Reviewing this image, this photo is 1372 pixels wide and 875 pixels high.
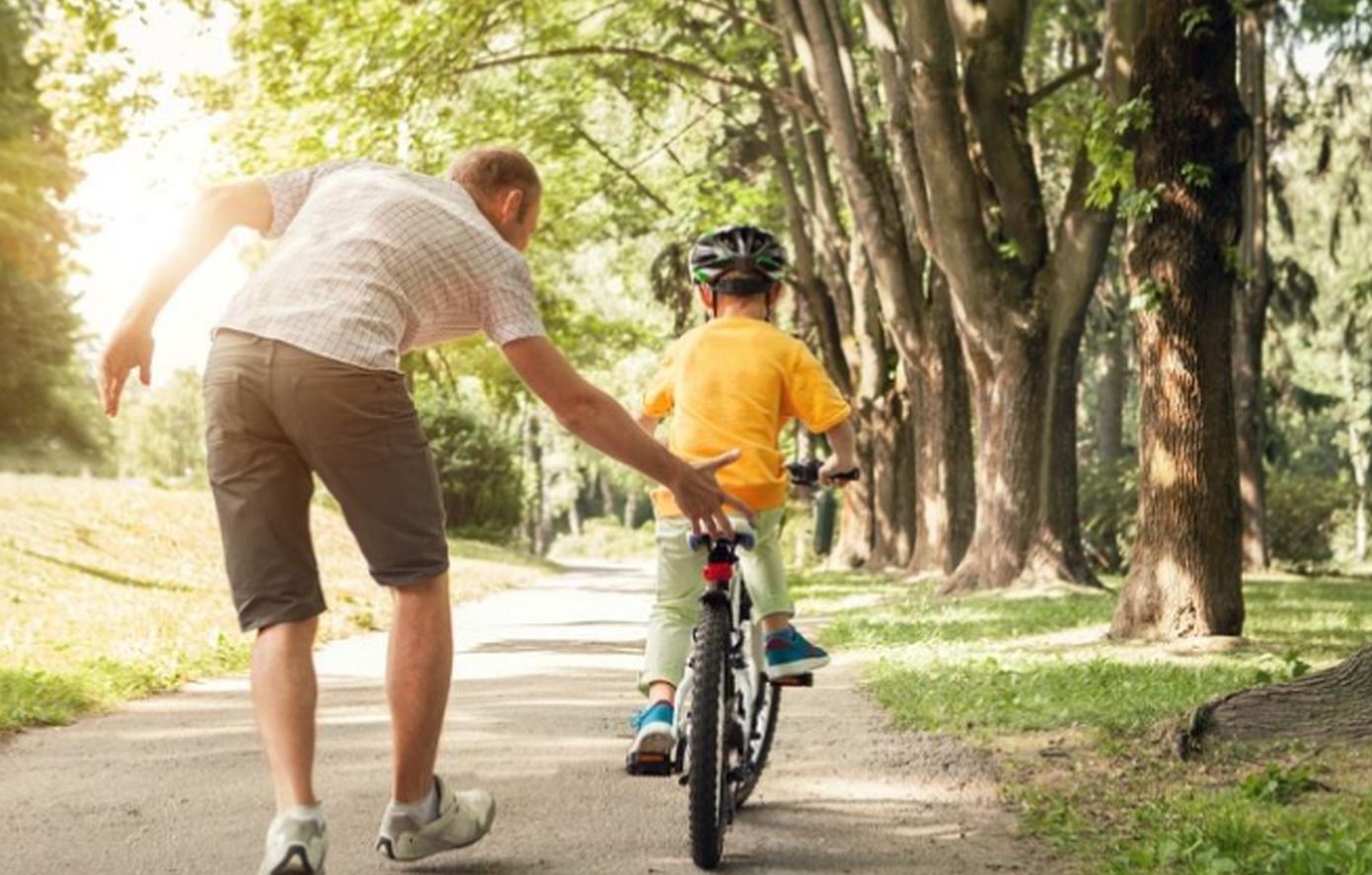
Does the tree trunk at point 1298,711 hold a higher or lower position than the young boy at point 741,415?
lower

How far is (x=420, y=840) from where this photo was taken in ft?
15.2

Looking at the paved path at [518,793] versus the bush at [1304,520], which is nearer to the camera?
the paved path at [518,793]

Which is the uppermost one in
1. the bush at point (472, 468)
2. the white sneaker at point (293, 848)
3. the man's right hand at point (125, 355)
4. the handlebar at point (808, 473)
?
the bush at point (472, 468)

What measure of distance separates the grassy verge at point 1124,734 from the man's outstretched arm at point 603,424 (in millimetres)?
1526

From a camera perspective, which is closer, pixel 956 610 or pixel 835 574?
pixel 956 610

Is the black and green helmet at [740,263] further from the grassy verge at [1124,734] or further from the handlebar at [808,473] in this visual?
the grassy verge at [1124,734]

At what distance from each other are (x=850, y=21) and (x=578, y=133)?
5.35 metres

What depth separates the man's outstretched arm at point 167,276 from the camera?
427 cm

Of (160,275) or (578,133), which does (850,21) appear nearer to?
(578,133)

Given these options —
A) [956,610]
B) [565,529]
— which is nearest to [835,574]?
[956,610]

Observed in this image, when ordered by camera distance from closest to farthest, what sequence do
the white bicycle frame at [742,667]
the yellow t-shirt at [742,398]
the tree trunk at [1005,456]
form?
the white bicycle frame at [742,667] < the yellow t-shirt at [742,398] < the tree trunk at [1005,456]

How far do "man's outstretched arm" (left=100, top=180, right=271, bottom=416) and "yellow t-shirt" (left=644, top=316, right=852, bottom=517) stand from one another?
5.17 ft

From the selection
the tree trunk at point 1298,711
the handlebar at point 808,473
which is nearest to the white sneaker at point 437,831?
the handlebar at point 808,473

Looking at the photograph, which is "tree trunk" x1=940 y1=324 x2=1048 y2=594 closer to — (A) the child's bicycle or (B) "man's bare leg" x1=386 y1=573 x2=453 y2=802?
(A) the child's bicycle
